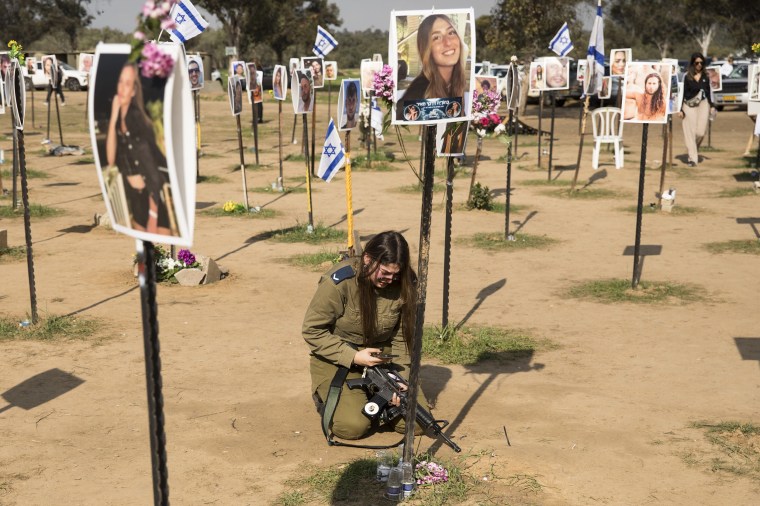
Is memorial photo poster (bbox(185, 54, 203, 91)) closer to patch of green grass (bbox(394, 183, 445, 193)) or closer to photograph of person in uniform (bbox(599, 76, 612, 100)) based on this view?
patch of green grass (bbox(394, 183, 445, 193))

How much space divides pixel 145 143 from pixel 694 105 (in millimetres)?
17174

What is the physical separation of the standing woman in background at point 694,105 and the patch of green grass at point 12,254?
479 inches

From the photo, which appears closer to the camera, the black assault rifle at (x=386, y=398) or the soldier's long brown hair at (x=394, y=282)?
the soldier's long brown hair at (x=394, y=282)

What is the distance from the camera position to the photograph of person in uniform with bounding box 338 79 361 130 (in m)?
10.3

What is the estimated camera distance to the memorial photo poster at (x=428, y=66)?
473 cm

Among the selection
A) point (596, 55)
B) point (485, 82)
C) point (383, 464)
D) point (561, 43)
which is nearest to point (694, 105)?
point (561, 43)

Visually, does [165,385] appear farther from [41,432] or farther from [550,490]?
[550,490]

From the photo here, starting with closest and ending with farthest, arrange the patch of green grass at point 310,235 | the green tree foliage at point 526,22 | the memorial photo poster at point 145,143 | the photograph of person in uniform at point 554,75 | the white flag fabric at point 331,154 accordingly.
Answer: the memorial photo poster at point 145,143, the white flag fabric at point 331,154, the patch of green grass at point 310,235, the photograph of person in uniform at point 554,75, the green tree foliage at point 526,22

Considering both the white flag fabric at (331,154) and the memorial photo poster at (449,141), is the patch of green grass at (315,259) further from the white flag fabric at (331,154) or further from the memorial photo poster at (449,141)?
the memorial photo poster at (449,141)

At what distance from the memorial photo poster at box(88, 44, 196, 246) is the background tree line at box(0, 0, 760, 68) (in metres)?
32.3

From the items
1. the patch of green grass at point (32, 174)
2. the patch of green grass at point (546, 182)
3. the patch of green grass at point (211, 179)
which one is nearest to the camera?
the patch of green grass at point (546, 182)

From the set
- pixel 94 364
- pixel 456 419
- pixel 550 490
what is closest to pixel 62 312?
pixel 94 364

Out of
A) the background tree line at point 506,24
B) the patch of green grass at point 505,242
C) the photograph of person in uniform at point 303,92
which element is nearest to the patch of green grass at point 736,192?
the patch of green grass at point 505,242

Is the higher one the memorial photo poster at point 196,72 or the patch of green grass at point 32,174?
the memorial photo poster at point 196,72
